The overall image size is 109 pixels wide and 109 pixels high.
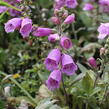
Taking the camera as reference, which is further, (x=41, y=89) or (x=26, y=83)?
(x=26, y=83)

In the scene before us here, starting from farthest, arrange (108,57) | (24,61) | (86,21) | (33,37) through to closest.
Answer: (86,21) → (24,61) → (33,37) → (108,57)

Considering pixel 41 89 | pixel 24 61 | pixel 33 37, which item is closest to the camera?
pixel 33 37

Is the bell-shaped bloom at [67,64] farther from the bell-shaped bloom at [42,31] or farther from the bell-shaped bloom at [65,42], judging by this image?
the bell-shaped bloom at [42,31]

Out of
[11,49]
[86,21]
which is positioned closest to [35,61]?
[11,49]

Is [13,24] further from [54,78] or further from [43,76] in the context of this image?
[43,76]

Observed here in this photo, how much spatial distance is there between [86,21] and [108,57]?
6.57 ft

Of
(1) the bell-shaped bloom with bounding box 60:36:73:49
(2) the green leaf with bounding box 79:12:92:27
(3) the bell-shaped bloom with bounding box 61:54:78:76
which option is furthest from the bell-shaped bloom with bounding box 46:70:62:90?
(2) the green leaf with bounding box 79:12:92:27

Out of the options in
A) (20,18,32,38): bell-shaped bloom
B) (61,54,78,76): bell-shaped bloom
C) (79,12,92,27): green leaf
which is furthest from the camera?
(79,12,92,27): green leaf

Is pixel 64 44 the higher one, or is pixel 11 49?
pixel 64 44

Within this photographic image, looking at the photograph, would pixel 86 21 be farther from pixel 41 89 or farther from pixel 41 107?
pixel 41 107

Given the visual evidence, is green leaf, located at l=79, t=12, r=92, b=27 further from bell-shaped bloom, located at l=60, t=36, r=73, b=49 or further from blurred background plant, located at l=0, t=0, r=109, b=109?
bell-shaped bloom, located at l=60, t=36, r=73, b=49

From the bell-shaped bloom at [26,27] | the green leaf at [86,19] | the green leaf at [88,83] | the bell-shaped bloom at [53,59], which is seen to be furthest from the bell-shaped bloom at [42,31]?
the green leaf at [86,19]

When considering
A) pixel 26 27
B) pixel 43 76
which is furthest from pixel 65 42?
pixel 43 76

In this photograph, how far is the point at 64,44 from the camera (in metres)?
2.00
